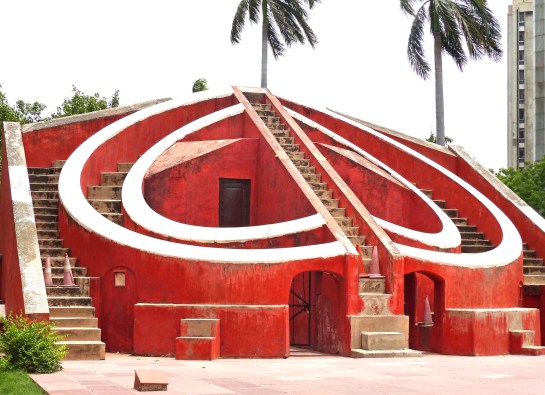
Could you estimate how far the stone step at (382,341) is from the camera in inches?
490

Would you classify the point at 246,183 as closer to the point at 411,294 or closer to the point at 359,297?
the point at 411,294

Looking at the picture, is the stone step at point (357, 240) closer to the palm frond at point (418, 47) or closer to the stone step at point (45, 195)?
the stone step at point (45, 195)

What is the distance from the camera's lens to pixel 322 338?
44.2ft

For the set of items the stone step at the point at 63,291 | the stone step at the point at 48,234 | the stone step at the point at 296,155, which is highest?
the stone step at the point at 296,155

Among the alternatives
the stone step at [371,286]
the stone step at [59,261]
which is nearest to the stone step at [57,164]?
the stone step at [59,261]

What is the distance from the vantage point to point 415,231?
51.0 feet

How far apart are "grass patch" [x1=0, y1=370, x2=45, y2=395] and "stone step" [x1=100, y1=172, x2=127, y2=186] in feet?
23.8

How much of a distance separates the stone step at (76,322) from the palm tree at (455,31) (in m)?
13.9

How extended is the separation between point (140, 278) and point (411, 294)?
15.3 ft

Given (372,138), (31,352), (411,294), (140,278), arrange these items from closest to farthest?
1. (31,352)
2. (140,278)
3. (411,294)
4. (372,138)

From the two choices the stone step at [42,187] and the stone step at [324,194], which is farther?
the stone step at [42,187]

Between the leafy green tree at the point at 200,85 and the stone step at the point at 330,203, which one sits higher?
the leafy green tree at the point at 200,85

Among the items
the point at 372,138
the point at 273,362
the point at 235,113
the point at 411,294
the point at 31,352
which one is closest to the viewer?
the point at 31,352

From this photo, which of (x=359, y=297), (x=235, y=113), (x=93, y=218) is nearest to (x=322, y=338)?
(x=359, y=297)
